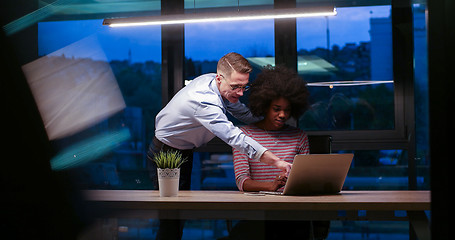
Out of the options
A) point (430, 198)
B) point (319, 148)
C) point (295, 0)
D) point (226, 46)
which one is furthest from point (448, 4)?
point (295, 0)

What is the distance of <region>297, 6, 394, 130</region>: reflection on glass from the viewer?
3389 mm

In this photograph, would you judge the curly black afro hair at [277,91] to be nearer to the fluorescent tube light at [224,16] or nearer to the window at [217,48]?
the fluorescent tube light at [224,16]

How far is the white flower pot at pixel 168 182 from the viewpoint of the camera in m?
1.96

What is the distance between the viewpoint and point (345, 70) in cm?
351

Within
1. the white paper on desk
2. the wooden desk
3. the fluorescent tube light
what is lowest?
the wooden desk

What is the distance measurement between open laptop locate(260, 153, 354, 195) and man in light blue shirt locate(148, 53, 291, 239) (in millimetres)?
573

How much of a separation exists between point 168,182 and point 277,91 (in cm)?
88

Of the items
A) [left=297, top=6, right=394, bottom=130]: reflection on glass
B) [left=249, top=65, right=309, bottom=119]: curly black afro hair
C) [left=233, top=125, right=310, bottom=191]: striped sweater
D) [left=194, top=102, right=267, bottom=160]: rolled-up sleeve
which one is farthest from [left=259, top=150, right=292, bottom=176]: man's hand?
[left=297, top=6, right=394, bottom=130]: reflection on glass

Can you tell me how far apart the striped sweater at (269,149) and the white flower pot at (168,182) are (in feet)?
1.32

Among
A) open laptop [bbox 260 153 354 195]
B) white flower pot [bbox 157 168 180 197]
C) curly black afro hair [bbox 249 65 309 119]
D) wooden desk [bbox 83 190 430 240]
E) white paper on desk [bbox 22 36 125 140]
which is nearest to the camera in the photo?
white paper on desk [bbox 22 36 125 140]

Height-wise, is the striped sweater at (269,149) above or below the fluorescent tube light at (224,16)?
below

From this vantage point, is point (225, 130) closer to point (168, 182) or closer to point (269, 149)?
point (269, 149)

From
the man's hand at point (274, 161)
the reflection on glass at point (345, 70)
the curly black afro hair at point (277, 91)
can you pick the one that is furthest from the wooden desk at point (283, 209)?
the reflection on glass at point (345, 70)

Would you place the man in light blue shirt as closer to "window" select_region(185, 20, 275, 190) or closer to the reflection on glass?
"window" select_region(185, 20, 275, 190)
